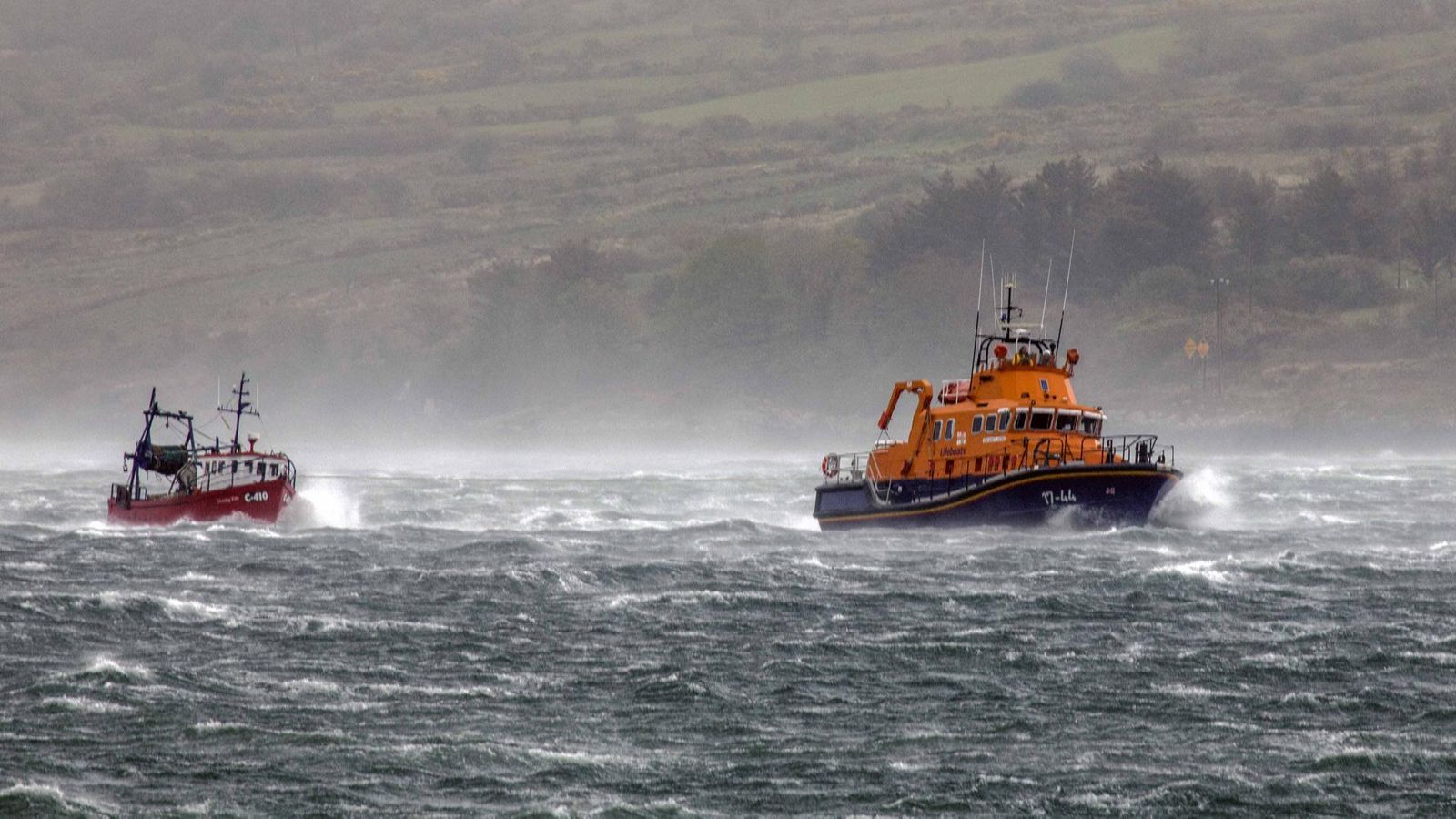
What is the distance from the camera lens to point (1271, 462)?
10938cm

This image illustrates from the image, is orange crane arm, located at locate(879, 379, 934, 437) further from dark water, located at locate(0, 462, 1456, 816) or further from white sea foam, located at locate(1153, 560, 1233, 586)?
white sea foam, located at locate(1153, 560, 1233, 586)

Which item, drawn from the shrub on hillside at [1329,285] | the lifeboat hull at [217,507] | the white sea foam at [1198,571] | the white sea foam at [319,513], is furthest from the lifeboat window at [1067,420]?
the shrub on hillside at [1329,285]

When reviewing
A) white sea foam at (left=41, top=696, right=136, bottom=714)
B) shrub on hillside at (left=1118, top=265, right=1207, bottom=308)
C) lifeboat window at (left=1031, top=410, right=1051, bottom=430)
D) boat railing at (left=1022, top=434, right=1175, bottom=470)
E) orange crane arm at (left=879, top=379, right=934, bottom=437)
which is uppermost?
shrub on hillside at (left=1118, top=265, right=1207, bottom=308)

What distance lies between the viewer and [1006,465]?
170 ft

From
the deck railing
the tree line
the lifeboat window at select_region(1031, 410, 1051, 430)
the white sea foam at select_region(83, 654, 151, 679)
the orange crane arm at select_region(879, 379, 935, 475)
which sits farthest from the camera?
the tree line

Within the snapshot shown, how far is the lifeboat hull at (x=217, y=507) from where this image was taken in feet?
181

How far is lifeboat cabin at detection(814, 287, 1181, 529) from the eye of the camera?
4959 cm

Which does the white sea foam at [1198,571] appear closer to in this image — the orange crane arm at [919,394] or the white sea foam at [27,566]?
the orange crane arm at [919,394]

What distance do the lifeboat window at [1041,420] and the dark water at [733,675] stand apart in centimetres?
437

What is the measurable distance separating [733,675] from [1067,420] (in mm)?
26276

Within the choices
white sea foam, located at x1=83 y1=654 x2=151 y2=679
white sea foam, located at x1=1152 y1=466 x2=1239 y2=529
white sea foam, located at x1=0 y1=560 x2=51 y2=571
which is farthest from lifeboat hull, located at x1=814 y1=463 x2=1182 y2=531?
white sea foam, located at x1=83 y1=654 x2=151 y2=679

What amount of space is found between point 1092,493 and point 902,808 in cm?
2918

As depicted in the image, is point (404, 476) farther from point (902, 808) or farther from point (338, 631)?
point (902, 808)

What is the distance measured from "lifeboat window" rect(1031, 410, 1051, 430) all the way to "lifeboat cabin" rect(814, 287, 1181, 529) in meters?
0.02
